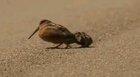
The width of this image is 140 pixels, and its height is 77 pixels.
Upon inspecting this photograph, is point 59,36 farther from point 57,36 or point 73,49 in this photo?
point 73,49

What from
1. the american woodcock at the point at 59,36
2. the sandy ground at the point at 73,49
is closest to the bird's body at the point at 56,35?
the american woodcock at the point at 59,36

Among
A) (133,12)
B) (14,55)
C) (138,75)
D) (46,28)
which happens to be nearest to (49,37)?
(46,28)

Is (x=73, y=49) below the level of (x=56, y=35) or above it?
below

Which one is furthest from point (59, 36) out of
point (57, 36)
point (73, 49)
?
point (73, 49)

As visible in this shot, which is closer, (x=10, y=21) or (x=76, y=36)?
(x=76, y=36)

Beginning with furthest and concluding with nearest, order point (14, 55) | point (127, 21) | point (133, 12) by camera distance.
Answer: point (133, 12), point (127, 21), point (14, 55)

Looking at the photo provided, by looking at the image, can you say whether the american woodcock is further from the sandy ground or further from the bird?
the sandy ground

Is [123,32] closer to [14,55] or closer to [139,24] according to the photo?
[139,24]

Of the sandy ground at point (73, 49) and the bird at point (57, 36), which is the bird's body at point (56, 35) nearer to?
the bird at point (57, 36)
